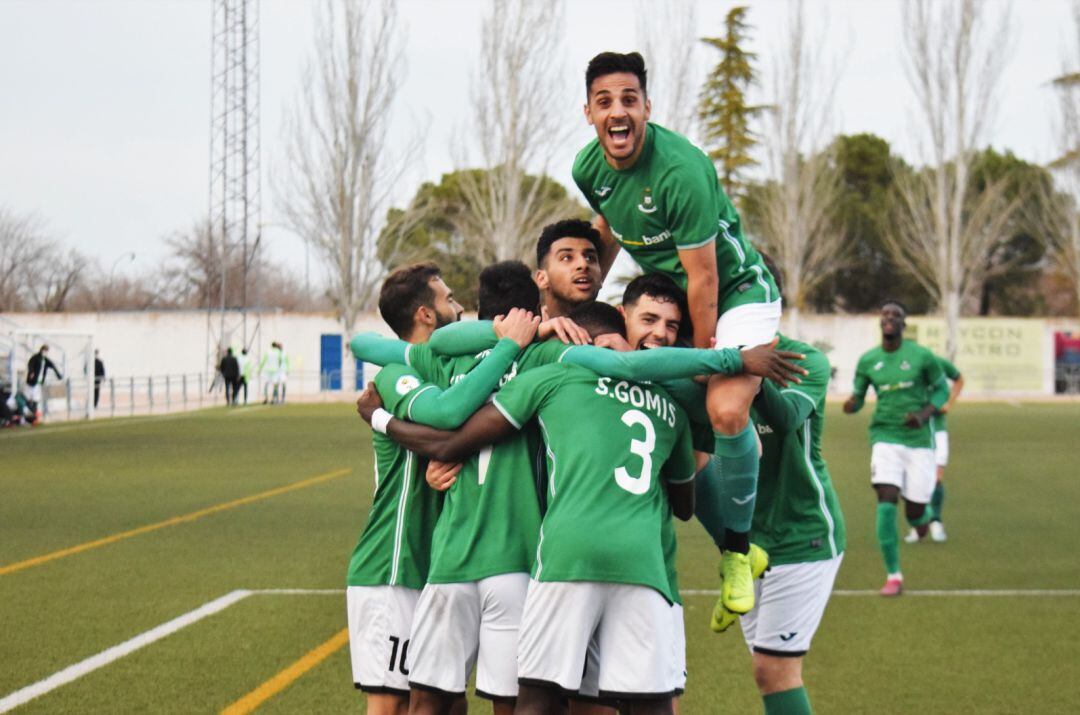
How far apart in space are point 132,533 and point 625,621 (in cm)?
914

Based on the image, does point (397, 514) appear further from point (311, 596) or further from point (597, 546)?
point (311, 596)

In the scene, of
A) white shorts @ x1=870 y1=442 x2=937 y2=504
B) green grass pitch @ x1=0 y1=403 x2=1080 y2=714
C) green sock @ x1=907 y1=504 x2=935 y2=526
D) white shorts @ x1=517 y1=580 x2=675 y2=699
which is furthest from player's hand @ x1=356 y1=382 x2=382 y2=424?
green sock @ x1=907 y1=504 x2=935 y2=526

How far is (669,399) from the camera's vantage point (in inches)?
159

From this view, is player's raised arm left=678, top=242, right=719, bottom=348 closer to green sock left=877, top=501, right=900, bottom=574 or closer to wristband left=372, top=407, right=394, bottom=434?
wristband left=372, top=407, right=394, bottom=434

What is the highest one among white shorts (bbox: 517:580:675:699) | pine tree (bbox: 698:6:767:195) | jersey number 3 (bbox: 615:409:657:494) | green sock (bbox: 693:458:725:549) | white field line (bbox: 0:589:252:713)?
pine tree (bbox: 698:6:767:195)

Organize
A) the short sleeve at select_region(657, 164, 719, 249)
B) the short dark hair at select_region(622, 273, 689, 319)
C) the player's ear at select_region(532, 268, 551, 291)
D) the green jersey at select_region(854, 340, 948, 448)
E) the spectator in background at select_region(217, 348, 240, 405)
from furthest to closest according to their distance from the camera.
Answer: the spectator in background at select_region(217, 348, 240, 405) < the green jersey at select_region(854, 340, 948, 448) < the player's ear at select_region(532, 268, 551, 291) < the short dark hair at select_region(622, 273, 689, 319) < the short sleeve at select_region(657, 164, 719, 249)

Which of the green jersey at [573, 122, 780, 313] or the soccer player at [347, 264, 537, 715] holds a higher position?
the green jersey at [573, 122, 780, 313]

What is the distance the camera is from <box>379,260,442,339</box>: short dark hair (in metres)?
4.65

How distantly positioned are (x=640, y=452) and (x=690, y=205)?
3.18 ft

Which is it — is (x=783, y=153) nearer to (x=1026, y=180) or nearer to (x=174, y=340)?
A: (x=1026, y=180)

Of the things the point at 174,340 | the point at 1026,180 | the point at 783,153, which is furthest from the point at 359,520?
the point at 1026,180

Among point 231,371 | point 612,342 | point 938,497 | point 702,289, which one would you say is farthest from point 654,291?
point 231,371

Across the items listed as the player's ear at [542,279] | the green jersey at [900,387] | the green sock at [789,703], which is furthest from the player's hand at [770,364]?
the green jersey at [900,387]

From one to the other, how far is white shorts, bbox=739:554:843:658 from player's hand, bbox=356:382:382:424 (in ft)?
5.84
